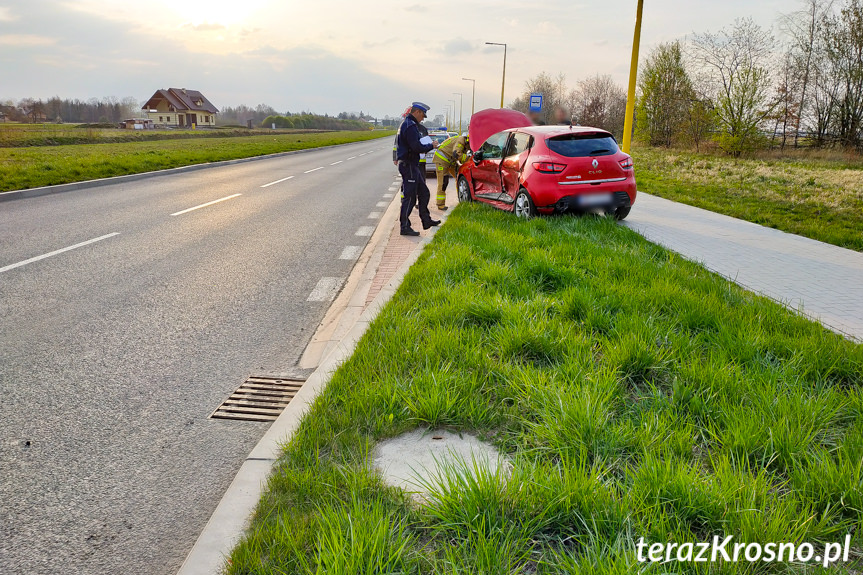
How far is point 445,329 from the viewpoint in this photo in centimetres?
431

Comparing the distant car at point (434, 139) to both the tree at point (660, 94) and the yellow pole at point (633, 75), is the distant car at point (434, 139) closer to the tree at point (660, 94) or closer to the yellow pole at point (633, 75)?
the yellow pole at point (633, 75)

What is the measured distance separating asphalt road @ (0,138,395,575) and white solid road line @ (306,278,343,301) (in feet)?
0.07

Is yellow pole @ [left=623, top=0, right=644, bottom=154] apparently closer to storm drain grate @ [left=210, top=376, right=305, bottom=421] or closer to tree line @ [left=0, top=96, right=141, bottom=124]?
storm drain grate @ [left=210, top=376, right=305, bottom=421]

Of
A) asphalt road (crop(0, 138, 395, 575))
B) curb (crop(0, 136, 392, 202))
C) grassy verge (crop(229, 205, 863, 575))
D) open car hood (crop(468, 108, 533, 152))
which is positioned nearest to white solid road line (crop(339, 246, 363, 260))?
asphalt road (crop(0, 138, 395, 575))

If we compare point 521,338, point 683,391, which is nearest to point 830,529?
point 683,391

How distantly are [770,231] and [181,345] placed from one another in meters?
8.95

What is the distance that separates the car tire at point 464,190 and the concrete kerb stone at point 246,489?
27.5 feet

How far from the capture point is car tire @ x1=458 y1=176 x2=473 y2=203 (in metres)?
12.1

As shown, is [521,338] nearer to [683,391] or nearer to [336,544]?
[683,391]

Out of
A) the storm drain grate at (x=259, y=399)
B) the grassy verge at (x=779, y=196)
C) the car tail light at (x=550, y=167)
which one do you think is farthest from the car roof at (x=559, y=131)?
the storm drain grate at (x=259, y=399)

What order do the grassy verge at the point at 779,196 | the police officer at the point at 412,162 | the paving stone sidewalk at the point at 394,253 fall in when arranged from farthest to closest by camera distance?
the grassy verge at the point at 779,196 < the police officer at the point at 412,162 < the paving stone sidewalk at the point at 394,253

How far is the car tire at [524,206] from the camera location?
9.42 m

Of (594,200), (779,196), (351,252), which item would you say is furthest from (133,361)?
(779,196)

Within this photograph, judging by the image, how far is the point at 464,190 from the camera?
40.7ft
